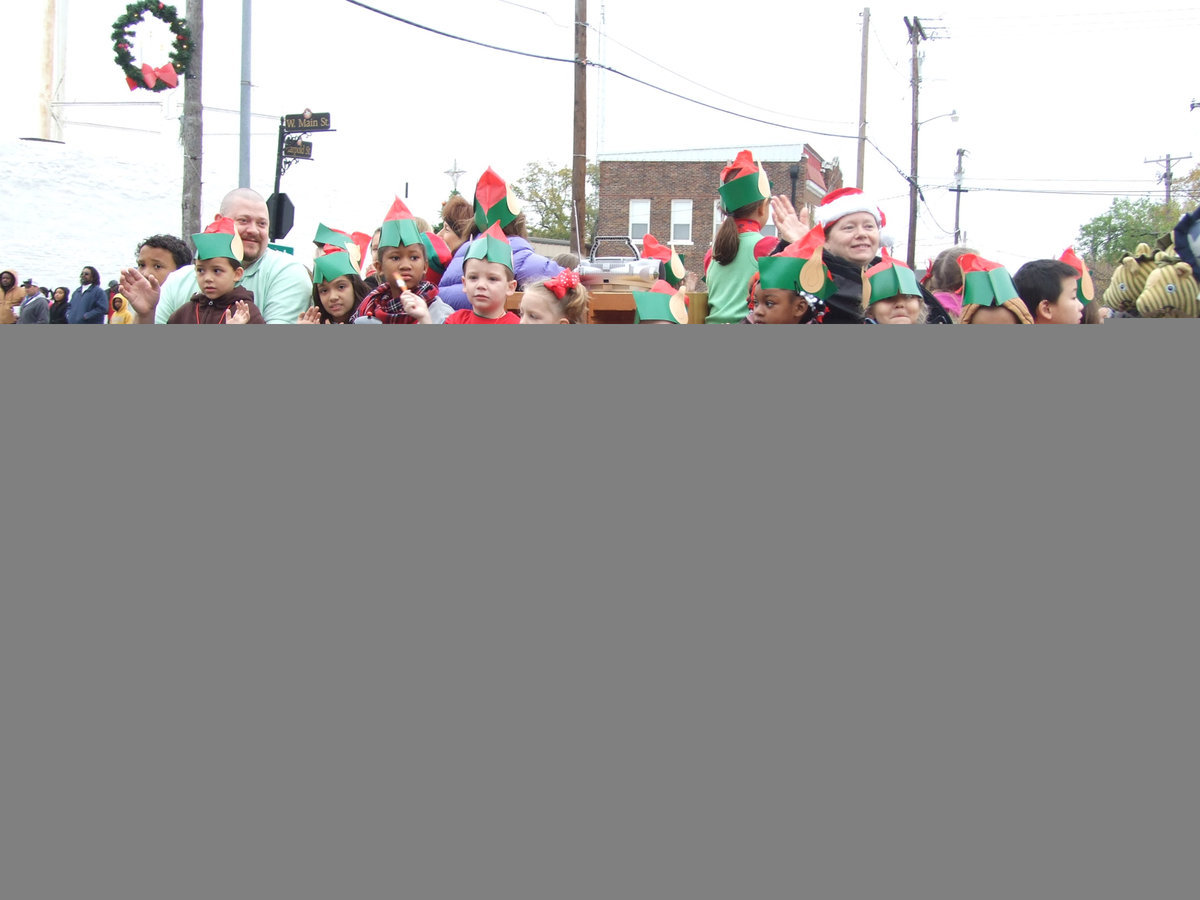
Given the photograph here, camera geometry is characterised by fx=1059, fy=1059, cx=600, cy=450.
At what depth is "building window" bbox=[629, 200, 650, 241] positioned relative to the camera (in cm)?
3716

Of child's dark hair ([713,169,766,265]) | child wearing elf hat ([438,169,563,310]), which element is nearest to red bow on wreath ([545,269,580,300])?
child wearing elf hat ([438,169,563,310])

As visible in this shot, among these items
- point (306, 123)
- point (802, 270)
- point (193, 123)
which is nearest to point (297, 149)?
point (306, 123)

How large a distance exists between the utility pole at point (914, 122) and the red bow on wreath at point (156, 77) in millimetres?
23479

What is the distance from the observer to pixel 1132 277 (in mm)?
4684

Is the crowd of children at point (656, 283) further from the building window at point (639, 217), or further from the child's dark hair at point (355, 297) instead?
the building window at point (639, 217)

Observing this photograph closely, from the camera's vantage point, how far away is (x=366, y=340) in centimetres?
174

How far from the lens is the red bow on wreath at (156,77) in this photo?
9.34 meters

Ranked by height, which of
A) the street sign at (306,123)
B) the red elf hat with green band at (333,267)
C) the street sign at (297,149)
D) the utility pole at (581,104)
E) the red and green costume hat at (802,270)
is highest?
the utility pole at (581,104)

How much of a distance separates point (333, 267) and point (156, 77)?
6.36 metres

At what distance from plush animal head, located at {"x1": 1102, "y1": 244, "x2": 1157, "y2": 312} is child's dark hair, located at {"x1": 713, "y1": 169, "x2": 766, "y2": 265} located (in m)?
1.74

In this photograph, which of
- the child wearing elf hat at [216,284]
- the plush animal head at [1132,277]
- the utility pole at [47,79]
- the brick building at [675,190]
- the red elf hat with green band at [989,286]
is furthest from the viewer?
the brick building at [675,190]

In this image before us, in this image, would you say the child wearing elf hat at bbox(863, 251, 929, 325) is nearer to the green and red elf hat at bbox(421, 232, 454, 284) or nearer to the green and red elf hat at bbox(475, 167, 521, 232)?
the green and red elf hat at bbox(475, 167, 521, 232)

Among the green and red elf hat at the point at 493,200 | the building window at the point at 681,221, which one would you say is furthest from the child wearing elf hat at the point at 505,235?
the building window at the point at 681,221

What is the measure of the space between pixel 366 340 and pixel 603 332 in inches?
15.4
